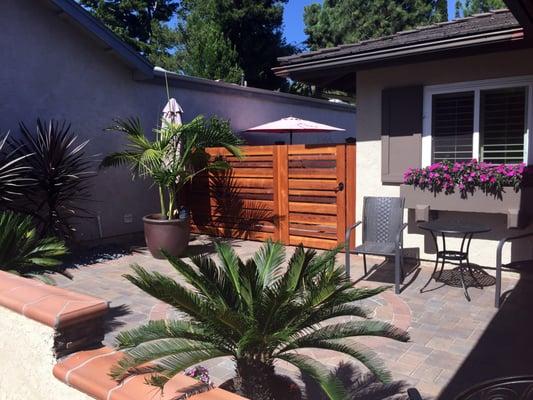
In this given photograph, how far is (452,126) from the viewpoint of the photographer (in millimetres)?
6340

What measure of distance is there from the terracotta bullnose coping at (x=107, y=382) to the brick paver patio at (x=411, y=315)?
1486 mm

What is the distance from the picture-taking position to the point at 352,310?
2496mm

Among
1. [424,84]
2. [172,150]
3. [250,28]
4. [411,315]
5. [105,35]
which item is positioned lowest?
[411,315]

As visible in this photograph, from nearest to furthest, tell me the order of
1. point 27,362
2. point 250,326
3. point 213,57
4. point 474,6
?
1. point 250,326
2. point 27,362
3. point 213,57
4. point 474,6

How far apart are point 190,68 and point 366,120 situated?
1266 centimetres

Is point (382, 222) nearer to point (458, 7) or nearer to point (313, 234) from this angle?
point (313, 234)

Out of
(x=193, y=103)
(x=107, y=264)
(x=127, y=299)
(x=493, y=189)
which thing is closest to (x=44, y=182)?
(x=107, y=264)

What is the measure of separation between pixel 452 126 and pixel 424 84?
0.69m

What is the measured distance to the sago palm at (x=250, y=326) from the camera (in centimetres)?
216

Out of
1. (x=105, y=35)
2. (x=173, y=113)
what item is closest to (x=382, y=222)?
(x=173, y=113)

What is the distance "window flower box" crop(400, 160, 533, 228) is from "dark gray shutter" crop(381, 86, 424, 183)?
0.23 metres

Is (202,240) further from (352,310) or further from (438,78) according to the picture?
(352,310)

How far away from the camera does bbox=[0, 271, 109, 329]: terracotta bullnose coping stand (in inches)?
89.6

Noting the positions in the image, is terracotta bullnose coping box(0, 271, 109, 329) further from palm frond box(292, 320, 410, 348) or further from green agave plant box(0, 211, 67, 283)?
green agave plant box(0, 211, 67, 283)
